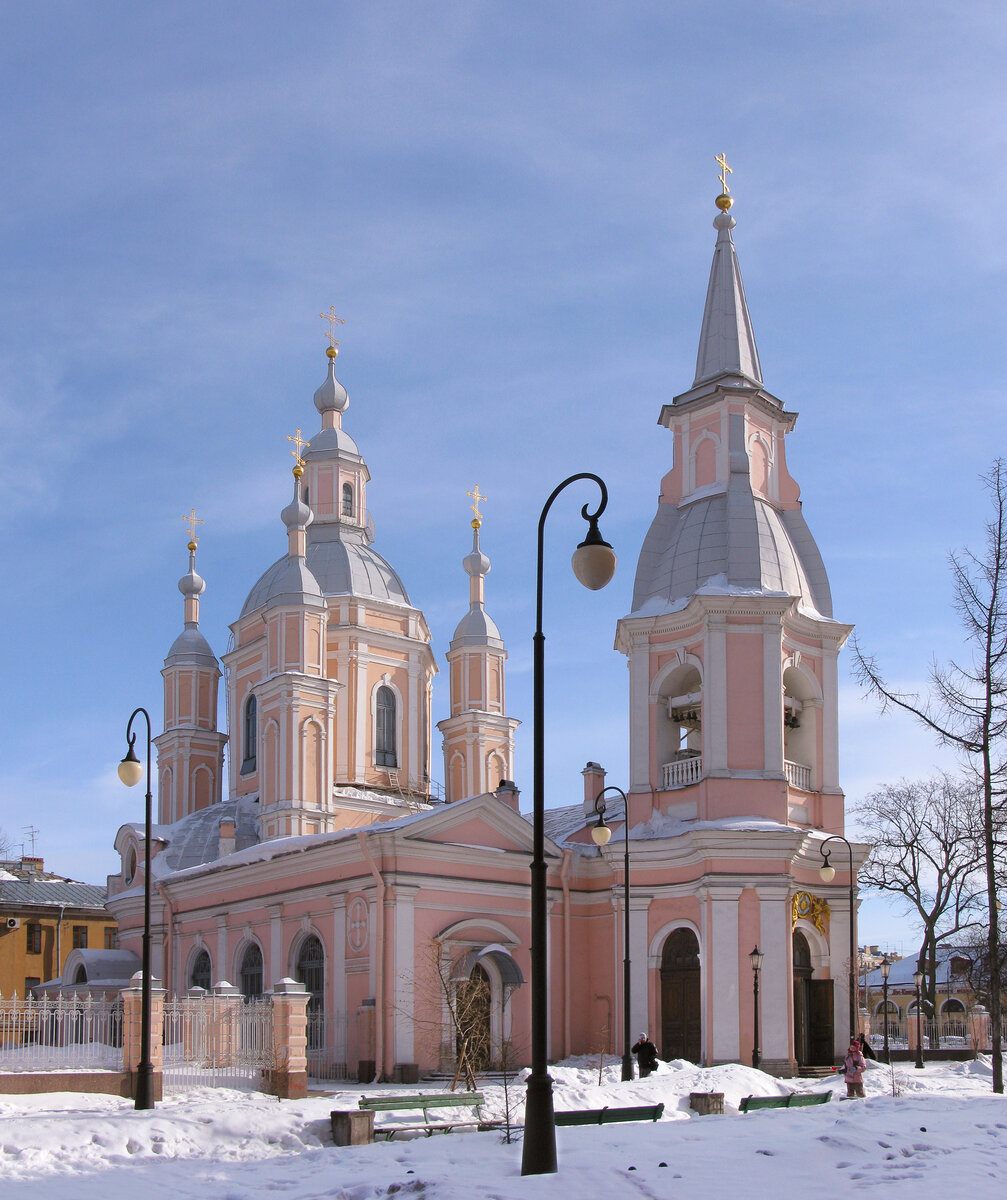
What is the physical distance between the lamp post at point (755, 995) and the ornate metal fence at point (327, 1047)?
7591 millimetres

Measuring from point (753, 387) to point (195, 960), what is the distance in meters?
18.8

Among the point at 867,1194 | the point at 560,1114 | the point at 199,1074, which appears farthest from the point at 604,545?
the point at 199,1074

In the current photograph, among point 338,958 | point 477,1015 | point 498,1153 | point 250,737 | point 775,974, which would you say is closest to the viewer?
point 498,1153

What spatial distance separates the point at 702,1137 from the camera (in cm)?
1412

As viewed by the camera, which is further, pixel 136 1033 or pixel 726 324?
pixel 726 324

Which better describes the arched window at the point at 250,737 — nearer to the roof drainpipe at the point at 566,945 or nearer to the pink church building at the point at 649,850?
the pink church building at the point at 649,850

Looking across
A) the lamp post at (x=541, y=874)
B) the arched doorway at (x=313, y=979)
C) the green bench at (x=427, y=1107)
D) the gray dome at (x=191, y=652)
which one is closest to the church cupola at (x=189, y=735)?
the gray dome at (x=191, y=652)

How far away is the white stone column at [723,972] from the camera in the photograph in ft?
88.7

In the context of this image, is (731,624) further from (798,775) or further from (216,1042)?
(216,1042)

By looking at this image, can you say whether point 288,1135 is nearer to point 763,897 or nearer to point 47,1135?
point 47,1135

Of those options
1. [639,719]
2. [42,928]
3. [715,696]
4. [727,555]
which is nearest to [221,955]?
[639,719]

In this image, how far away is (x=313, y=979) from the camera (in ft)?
96.6

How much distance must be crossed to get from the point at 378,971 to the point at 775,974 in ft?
24.7

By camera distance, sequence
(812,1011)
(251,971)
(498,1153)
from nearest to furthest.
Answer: (498,1153)
(812,1011)
(251,971)
